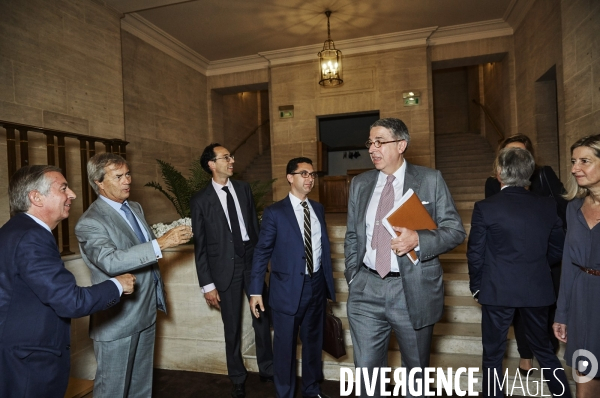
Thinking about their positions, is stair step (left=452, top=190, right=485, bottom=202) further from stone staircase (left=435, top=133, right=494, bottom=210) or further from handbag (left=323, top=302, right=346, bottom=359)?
handbag (left=323, top=302, right=346, bottom=359)

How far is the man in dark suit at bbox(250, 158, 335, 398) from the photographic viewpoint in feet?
8.57

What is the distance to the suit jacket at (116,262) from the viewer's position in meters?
1.99

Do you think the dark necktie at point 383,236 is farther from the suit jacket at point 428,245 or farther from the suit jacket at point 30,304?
the suit jacket at point 30,304

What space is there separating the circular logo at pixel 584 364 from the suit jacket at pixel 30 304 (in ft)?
7.98

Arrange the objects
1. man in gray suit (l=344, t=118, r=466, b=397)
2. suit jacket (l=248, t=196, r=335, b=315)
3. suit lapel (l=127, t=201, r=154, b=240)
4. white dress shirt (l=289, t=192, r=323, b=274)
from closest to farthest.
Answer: man in gray suit (l=344, t=118, r=466, b=397) → suit lapel (l=127, t=201, r=154, b=240) → suit jacket (l=248, t=196, r=335, b=315) → white dress shirt (l=289, t=192, r=323, b=274)

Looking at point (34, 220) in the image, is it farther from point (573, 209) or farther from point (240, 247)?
point (573, 209)

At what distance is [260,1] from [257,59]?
2705 millimetres

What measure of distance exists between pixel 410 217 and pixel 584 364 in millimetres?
1153

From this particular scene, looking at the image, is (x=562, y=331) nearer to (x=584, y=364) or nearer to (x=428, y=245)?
(x=584, y=364)

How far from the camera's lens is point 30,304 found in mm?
1628

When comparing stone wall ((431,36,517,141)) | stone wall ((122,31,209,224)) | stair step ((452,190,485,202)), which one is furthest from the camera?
stair step ((452,190,485,202))

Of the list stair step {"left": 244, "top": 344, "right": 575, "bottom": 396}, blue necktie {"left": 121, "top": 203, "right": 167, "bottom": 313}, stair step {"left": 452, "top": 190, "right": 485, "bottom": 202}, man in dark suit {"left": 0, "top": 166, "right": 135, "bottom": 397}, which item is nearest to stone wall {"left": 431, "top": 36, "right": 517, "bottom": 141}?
stair step {"left": 452, "top": 190, "right": 485, "bottom": 202}

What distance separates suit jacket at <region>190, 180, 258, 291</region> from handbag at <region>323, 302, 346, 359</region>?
91cm

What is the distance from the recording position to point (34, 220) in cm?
168
